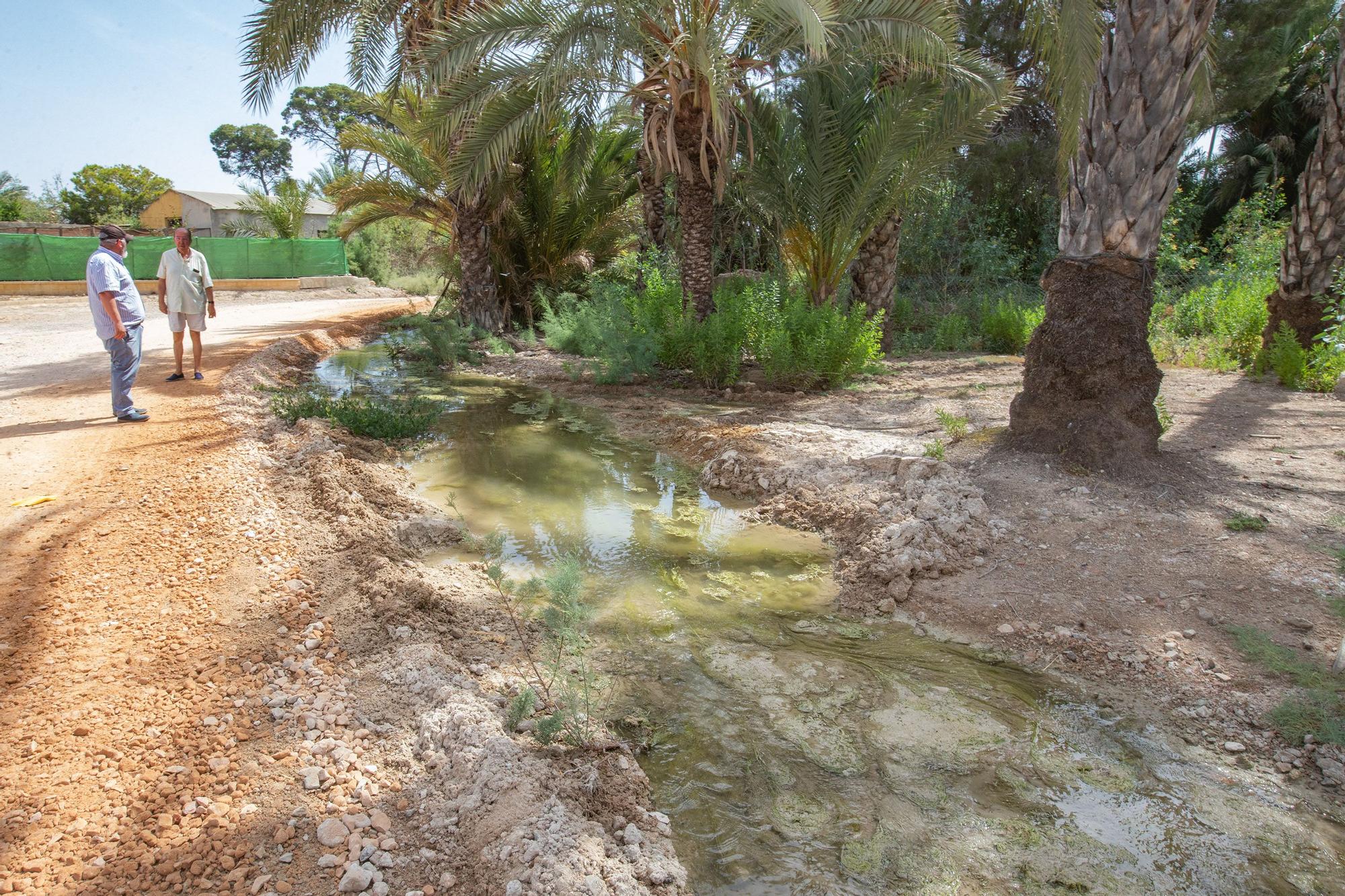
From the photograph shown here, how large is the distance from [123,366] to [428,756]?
5.42 meters

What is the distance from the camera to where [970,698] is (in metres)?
3.39

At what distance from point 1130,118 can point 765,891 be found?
4.97 metres

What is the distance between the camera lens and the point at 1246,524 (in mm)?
4289

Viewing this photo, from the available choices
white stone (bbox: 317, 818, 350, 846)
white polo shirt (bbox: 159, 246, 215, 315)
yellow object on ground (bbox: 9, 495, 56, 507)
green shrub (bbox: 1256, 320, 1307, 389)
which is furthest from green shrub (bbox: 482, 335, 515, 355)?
white stone (bbox: 317, 818, 350, 846)

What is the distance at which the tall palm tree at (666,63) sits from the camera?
26.6 feet

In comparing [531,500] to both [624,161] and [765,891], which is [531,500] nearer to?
[765,891]

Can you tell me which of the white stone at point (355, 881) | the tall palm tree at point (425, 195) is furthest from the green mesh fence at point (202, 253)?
the white stone at point (355, 881)

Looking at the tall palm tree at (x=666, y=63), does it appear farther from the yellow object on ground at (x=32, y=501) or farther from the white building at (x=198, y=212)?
the white building at (x=198, y=212)

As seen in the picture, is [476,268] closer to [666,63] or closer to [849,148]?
[666,63]

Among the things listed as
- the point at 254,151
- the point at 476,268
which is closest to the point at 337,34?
the point at 476,268

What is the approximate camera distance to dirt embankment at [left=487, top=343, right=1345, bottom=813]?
3365 mm

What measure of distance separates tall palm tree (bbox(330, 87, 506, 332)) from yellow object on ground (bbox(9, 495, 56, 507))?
28.9 ft

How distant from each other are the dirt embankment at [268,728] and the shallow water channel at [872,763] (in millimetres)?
362

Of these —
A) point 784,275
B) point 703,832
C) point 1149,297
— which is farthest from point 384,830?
point 784,275
